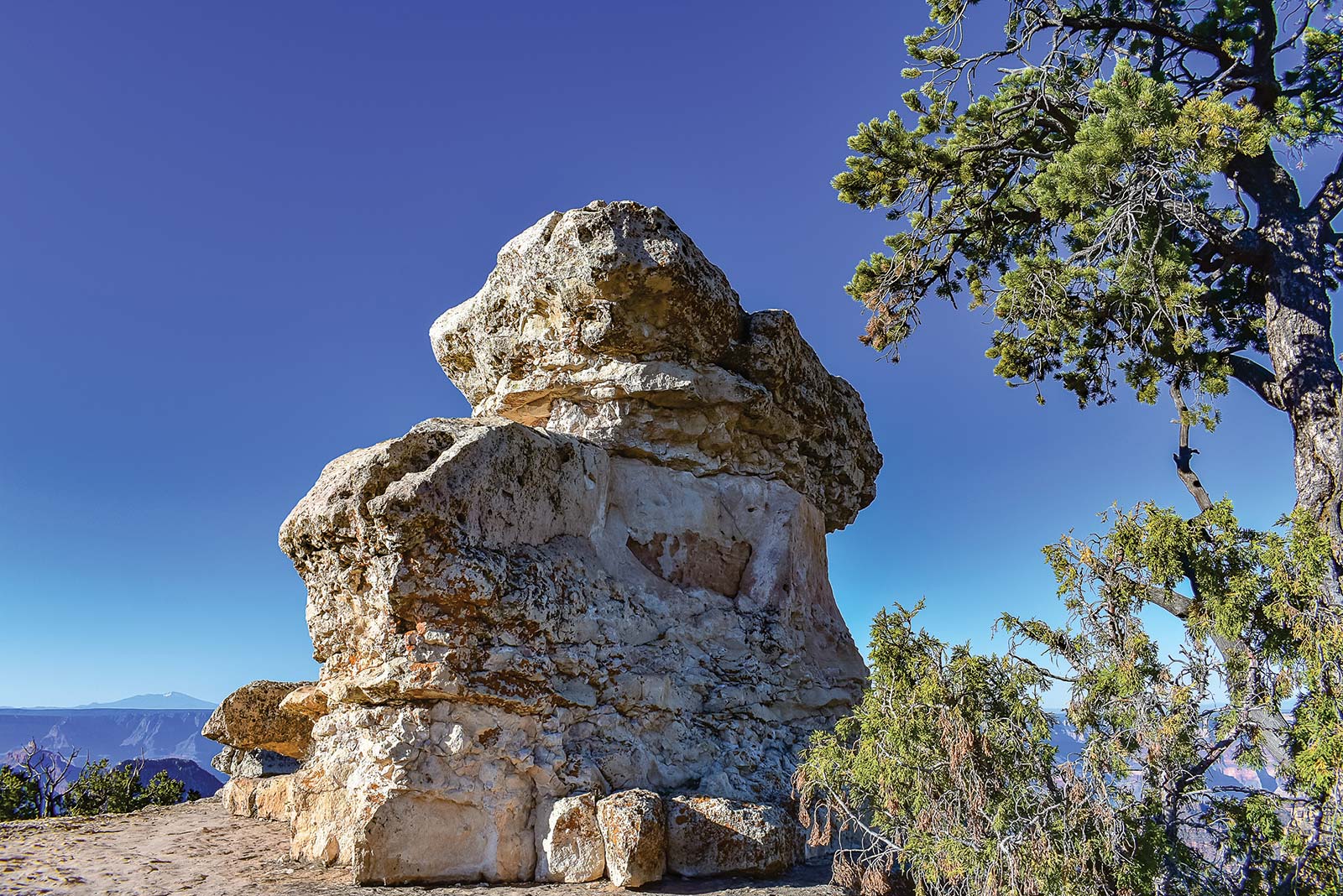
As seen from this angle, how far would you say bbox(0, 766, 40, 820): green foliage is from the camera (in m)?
16.5

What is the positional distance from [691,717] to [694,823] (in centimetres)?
Answer: 187

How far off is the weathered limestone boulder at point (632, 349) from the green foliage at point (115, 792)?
1179 cm

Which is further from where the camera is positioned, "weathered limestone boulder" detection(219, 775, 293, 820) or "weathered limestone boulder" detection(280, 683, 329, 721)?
"weathered limestone boulder" detection(219, 775, 293, 820)

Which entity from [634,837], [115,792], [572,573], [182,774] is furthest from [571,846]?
[182,774]

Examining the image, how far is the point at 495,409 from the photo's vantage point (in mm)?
12773

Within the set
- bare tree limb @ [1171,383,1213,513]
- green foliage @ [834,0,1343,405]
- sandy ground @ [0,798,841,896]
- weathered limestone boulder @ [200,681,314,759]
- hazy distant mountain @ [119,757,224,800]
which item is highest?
green foliage @ [834,0,1343,405]

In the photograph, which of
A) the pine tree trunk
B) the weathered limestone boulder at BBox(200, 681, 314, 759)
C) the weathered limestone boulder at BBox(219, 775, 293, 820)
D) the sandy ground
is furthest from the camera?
the weathered limestone boulder at BBox(200, 681, 314, 759)

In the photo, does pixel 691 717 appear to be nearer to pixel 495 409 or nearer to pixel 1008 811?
pixel 1008 811

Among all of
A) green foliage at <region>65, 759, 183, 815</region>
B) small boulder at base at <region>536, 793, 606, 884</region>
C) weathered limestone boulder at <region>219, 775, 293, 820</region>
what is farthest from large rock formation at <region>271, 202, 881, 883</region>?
green foliage at <region>65, 759, 183, 815</region>

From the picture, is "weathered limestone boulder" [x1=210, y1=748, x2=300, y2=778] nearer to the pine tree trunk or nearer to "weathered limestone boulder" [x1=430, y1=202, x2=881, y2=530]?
"weathered limestone boulder" [x1=430, y1=202, x2=881, y2=530]

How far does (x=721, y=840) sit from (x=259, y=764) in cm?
964

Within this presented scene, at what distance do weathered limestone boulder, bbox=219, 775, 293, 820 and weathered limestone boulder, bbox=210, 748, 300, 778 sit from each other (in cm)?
47

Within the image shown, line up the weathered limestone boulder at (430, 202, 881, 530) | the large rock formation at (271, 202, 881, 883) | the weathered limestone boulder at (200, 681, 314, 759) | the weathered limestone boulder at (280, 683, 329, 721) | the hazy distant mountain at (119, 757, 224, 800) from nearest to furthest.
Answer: the large rock formation at (271, 202, 881, 883) < the weathered limestone boulder at (280, 683, 329, 721) < the weathered limestone boulder at (430, 202, 881, 530) < the weathered limestone boulder at (200, 681, 314, 759) < the hazy distant mountain at (119, 757, 224, 800)

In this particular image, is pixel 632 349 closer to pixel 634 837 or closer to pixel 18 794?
pixel 634 837
